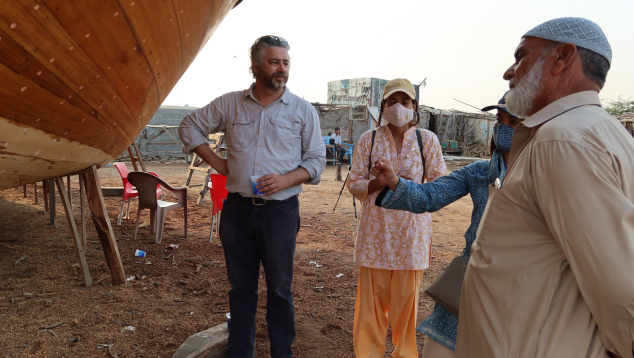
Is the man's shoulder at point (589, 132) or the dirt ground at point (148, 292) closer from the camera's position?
the man's shoulder at point (589, 132)

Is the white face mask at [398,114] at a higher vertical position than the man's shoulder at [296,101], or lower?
→ lower

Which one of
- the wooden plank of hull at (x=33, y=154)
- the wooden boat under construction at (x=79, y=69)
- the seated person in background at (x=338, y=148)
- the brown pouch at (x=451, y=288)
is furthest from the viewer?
the seated person in background at (x=338, y=148)

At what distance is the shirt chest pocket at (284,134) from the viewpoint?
2.35 meters

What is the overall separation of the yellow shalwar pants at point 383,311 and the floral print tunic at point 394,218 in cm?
10

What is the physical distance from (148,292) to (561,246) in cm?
353

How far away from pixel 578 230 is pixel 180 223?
626 cm

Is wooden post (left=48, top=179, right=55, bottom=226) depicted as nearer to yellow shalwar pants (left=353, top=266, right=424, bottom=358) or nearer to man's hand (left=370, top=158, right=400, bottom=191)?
yellow shalwar pants (left=353, top=266, right=424, bottom=358)

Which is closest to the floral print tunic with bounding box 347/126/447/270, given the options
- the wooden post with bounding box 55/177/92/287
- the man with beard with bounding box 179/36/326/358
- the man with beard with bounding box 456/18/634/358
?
the man with beard with bounding box 179/36/326/358

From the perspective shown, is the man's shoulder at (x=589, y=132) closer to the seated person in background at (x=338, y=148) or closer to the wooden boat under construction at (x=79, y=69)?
the wooden boat under construction at (x=79, y=69)

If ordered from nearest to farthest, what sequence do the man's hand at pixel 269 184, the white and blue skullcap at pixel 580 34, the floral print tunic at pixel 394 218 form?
the white and blue skullcap at pixel 580 34, the man's hand at pixel 269 184, the floral print tunic at pixel 394 218

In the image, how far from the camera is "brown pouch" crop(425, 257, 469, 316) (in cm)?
158

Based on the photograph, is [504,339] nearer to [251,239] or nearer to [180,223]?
[251,239]

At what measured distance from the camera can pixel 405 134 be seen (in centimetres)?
246

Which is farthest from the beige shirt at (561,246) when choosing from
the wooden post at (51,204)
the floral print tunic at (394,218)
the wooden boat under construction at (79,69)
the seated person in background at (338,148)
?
the seated person in background at (338,148)
